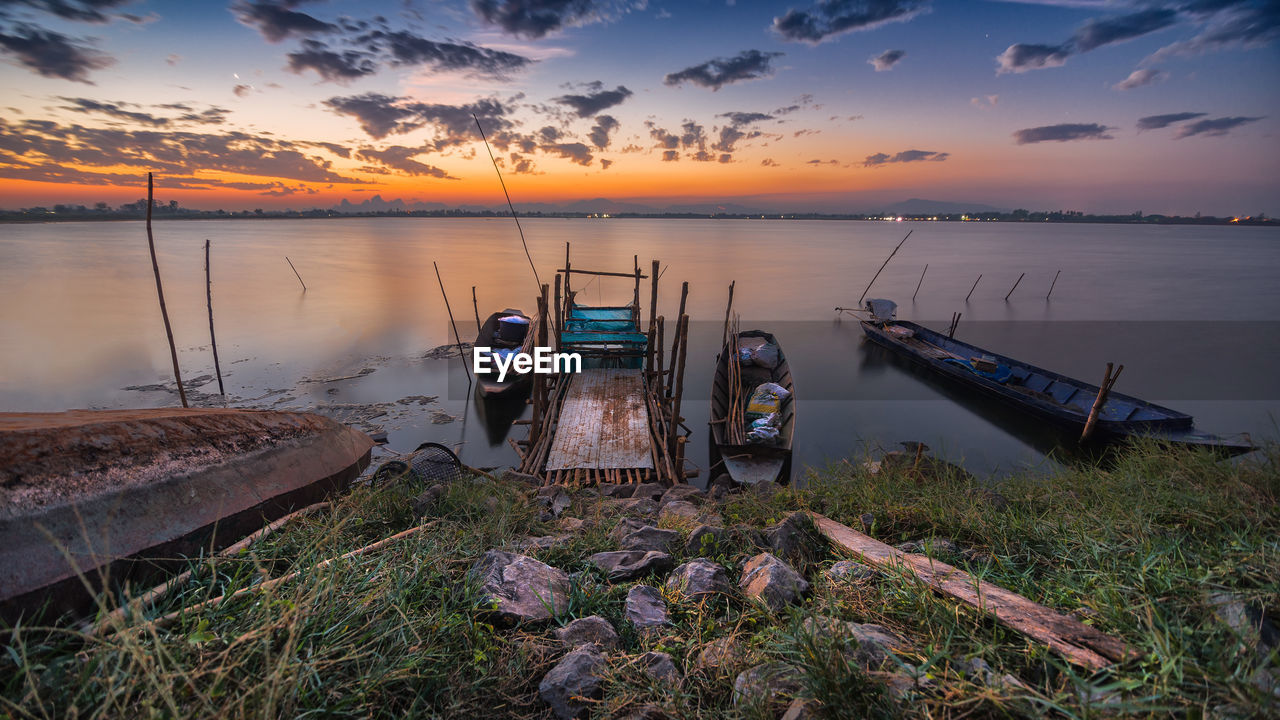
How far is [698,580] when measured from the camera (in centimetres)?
321

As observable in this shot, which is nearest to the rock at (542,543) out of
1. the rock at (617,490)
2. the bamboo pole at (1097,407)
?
the rock at (617,490)

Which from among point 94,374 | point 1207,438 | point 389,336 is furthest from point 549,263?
point 1207,438

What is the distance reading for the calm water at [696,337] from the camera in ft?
48.5

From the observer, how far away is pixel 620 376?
13203mm

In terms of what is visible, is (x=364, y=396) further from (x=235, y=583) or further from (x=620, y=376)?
(x=235, y=583)

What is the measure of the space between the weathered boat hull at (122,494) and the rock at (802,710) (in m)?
2.67

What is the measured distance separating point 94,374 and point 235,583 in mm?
22398

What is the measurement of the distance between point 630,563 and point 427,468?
385cm

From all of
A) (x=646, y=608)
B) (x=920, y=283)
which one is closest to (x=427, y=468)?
(x=646, y=608)

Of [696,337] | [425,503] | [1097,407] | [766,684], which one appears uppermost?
[766,684]

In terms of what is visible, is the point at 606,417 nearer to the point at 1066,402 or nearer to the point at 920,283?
the point at 1066,402

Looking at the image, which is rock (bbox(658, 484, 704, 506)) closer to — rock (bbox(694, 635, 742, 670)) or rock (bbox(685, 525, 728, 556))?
rock (bbox(685, 525, 728, 556))

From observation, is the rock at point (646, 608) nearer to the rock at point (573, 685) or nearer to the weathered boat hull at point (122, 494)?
the rock at point (573, 685)

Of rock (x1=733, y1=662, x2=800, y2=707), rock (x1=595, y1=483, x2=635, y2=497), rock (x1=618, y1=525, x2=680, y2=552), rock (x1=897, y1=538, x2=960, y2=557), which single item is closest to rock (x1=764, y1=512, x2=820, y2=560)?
rock (x1=897, y1=538, x2=960, y2=557)
